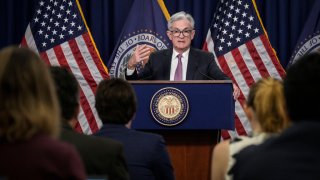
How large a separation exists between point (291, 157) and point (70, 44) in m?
5.95

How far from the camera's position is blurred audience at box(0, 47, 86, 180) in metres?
1.49

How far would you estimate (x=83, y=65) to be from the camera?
704cm

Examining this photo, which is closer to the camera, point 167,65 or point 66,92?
point 66,92

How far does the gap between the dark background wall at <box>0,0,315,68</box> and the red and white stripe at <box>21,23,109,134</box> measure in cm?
32

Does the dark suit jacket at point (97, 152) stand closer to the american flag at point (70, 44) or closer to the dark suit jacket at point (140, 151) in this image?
the dark suit jacket at point (140, 151)

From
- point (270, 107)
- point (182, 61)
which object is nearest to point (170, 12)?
point (182, 61)

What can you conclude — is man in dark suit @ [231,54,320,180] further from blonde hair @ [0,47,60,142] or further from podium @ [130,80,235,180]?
podium @ [130,80,235,180]

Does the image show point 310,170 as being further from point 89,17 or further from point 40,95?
point 89,17

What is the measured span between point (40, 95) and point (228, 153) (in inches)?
45.2

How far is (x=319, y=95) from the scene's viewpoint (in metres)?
1.44

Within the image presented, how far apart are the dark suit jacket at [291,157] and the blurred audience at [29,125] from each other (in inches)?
17.9

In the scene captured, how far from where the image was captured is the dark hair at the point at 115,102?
287 centimetres

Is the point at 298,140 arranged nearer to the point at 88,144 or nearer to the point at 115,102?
the point at 88,144

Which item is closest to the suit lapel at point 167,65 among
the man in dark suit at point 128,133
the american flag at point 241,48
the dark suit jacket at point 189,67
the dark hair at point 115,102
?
the dark suit jacket at point 189,67
